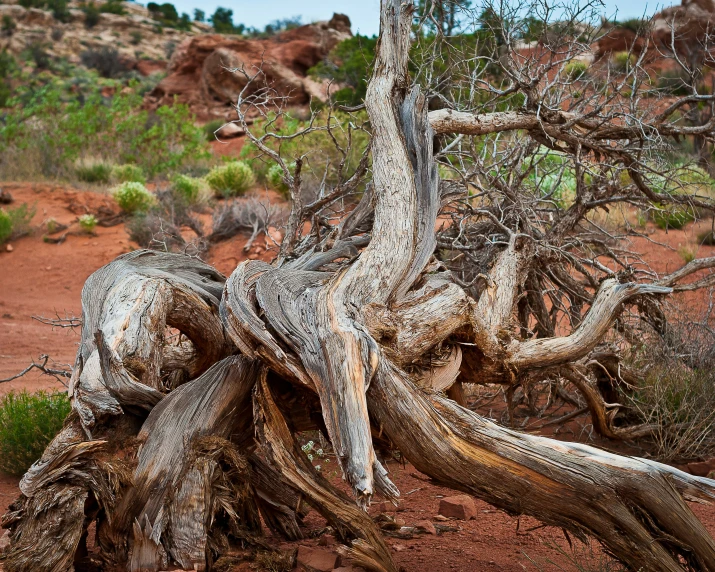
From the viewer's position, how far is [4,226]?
1375cm

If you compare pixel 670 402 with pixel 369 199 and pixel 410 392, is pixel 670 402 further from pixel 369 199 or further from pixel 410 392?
pixel 410 392

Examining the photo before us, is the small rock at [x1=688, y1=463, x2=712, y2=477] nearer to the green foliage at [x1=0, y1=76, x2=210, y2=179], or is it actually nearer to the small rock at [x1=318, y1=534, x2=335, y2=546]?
the small rock at [x1=318, y1=534, x2=335, y2=546]

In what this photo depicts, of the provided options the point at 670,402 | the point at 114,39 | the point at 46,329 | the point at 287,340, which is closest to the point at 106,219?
the point at 46,329

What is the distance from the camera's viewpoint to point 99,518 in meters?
3.23

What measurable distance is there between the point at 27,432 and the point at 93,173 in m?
13.2

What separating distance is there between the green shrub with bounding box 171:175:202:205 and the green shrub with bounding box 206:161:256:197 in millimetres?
685

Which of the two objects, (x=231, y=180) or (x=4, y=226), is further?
(x=231, y=180)

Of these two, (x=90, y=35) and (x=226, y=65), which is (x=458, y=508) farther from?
(x=90, y=35)

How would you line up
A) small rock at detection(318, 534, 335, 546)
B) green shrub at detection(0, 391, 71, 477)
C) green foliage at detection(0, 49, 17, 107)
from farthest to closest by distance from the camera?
green foliage at detection(0, 49, 17, 107) → green shrub at detection(0, 391, 71, 477) → small rock at detection(318, 534, 335, 546)

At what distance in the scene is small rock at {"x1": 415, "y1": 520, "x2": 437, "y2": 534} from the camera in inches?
165

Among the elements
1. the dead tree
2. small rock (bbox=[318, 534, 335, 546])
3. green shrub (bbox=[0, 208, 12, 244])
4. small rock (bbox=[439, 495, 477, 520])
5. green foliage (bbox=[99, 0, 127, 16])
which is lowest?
green shrub (bbox=[0, 208, 12, 244])

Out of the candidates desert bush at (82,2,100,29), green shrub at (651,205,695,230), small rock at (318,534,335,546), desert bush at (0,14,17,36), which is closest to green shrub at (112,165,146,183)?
green shrub at (651,205,695,230)

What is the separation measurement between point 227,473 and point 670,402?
372cm

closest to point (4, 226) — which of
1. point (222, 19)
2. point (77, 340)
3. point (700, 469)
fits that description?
point (77, 340)
